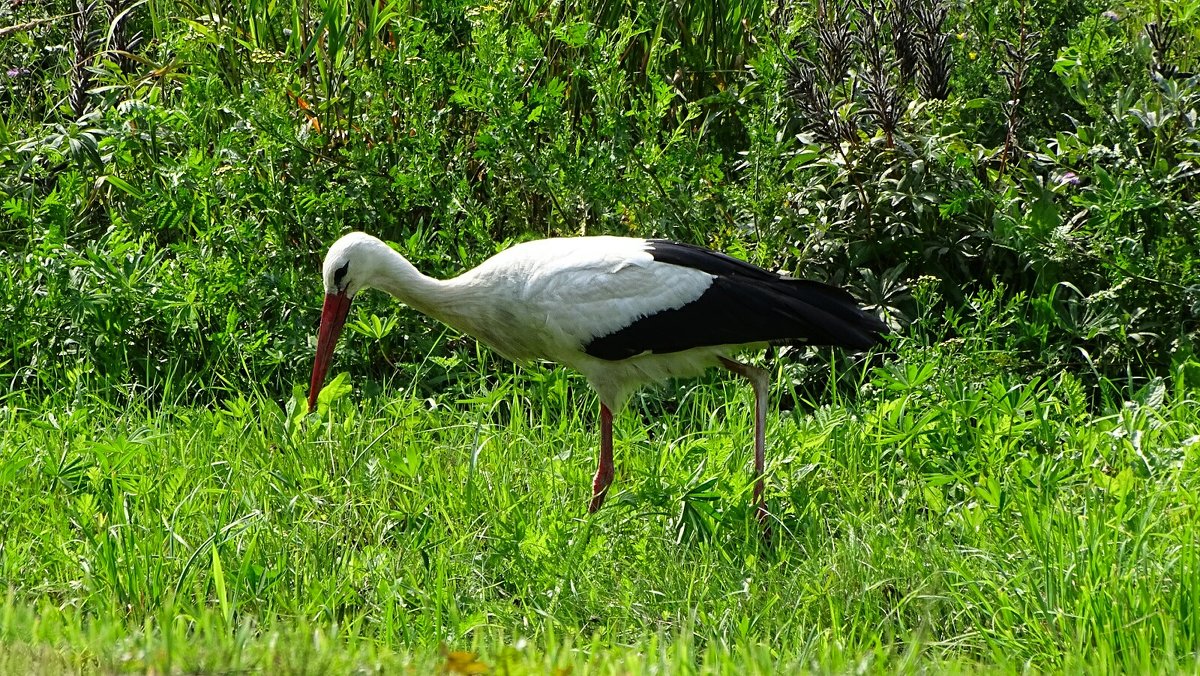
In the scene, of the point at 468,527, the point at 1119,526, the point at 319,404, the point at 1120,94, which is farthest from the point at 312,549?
the point at 1120,94

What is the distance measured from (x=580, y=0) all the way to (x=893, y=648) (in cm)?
334

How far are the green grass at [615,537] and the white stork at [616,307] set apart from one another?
236 millimetres

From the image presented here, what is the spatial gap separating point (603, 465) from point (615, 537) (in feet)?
1.53

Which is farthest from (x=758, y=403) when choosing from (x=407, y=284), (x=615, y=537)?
(x=407, y=284)

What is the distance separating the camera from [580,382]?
204 inches

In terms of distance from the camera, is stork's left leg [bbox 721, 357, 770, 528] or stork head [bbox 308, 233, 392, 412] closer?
stork's left leg [bbox 721, 357, 770, 528]

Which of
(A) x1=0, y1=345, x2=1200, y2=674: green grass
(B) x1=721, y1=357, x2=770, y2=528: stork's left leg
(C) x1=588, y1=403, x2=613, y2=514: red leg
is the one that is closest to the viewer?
(A) x1=0, y1=345, x2=1200, y2=674: green grass

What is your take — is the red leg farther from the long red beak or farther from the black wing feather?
the long red beak

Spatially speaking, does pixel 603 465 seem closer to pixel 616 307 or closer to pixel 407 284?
pixel 616 307

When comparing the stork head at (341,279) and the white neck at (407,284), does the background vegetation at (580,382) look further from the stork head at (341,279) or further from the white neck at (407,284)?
the white neck at (407,284)

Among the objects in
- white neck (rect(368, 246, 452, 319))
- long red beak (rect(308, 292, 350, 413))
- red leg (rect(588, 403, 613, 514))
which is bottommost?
red leg (rect(588, 403, 613, 514))

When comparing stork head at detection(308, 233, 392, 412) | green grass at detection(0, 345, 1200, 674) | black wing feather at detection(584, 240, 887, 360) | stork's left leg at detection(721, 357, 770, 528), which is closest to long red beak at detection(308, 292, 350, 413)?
stork head at detection(308, 233, 392, 412)

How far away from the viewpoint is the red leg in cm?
416

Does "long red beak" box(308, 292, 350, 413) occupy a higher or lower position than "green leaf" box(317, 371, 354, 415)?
higher
